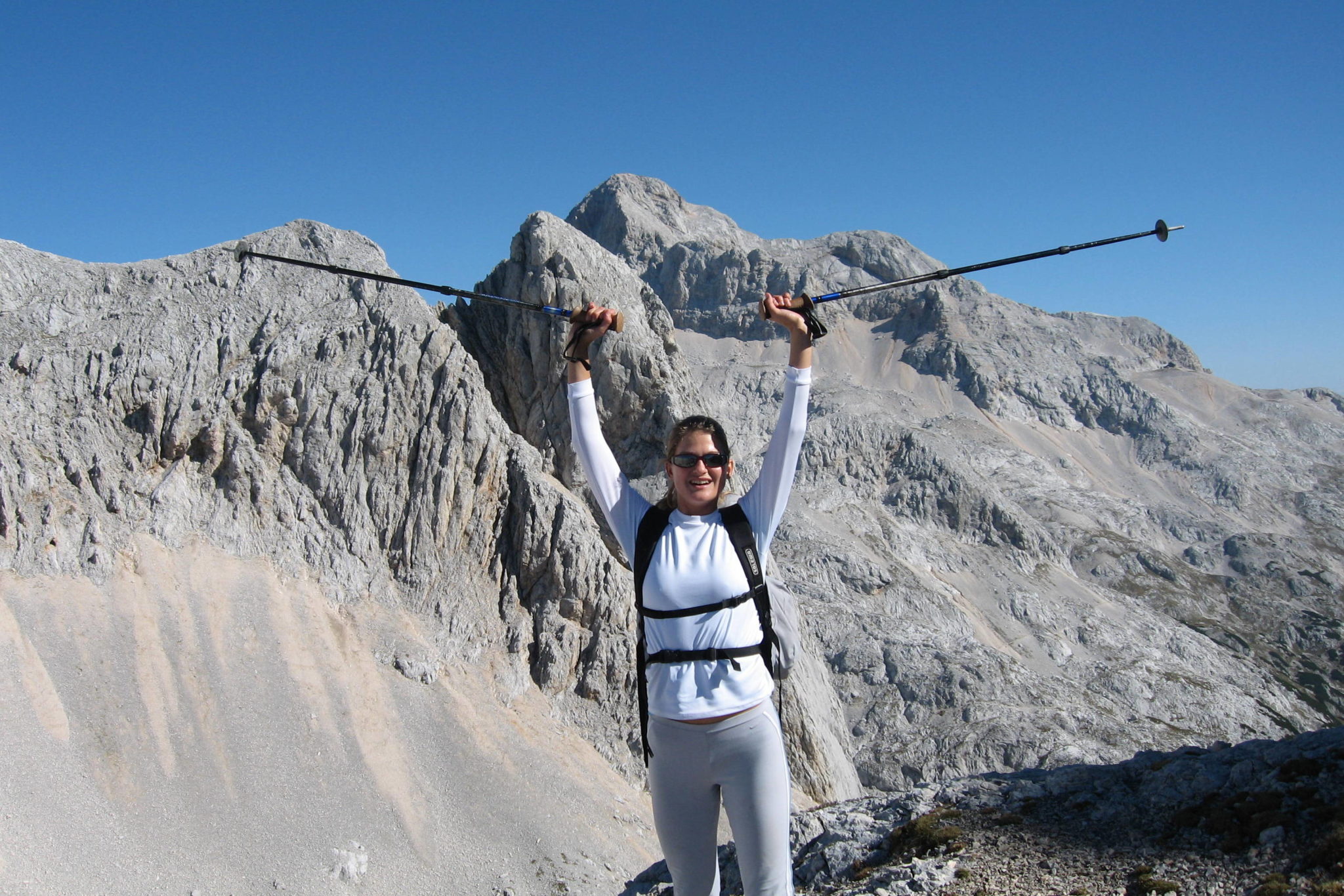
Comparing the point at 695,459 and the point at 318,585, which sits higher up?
the point at 695,459

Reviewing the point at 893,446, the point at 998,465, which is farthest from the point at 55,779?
the point at 998,465

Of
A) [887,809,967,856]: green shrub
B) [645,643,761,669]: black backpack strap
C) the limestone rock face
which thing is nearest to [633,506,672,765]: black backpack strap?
[645,643,761,669]: black backpack strap

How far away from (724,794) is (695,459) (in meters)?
2.31

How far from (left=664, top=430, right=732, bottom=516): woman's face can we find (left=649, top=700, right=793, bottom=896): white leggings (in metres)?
1.41

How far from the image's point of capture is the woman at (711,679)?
5.48 m

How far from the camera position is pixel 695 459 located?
5930 millimetres

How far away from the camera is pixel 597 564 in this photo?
124ft

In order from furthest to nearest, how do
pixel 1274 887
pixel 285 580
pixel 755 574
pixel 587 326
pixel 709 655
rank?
pixel 285 580
pixel 1274 887
pixel 587 326
pixel 755 574
pixel 709 655

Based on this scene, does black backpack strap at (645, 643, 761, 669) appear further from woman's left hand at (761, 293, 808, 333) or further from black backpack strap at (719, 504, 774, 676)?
woman's left hand at (761, 293, 808, 333)

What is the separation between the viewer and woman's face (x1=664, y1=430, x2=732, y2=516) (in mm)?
5926

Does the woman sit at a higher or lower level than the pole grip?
lower

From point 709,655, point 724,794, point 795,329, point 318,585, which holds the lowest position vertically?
point 724,794

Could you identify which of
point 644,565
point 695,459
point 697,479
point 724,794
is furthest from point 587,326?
point 724,794

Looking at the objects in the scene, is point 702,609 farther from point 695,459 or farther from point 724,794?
point 724,794
